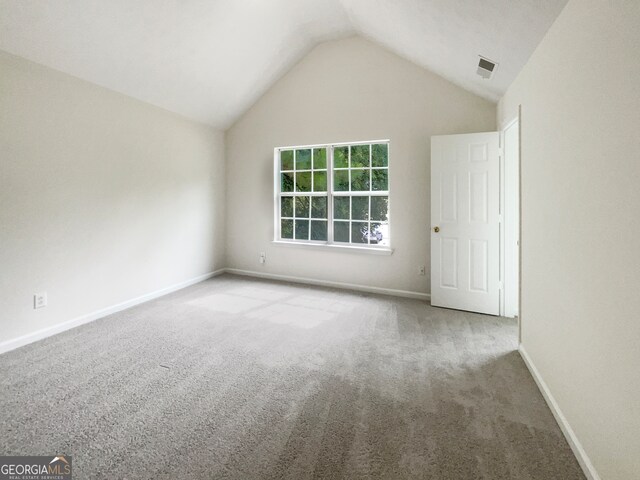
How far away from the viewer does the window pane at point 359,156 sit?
14.2 feet

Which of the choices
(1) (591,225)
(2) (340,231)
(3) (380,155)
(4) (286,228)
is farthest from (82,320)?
(1) (591,225)

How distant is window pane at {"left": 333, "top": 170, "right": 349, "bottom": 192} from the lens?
4.48 m

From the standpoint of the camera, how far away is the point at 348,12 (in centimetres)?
362

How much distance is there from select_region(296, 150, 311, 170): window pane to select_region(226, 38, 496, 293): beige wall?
20 cm

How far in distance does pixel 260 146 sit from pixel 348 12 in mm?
2239

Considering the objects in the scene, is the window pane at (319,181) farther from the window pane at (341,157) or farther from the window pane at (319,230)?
the window pane at (319,230)

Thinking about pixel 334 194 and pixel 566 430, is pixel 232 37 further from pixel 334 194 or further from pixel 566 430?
pixel 566 430

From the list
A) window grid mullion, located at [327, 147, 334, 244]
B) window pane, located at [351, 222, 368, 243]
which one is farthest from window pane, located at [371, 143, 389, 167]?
window pane, located at [351, 222, 368, 243]

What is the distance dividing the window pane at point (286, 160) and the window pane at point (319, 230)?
1016 mm

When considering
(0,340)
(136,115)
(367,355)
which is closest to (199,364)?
(367,355)

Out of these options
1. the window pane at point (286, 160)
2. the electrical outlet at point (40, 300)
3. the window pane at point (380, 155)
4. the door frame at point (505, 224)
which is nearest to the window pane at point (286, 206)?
the window pane at point (286, 160)

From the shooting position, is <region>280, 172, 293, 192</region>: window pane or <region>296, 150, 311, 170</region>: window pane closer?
<region>296, 150, 311, 170</region>: window pane

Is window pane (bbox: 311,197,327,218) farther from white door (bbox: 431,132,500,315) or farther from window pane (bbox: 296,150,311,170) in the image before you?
white door (bbox: 431,132,500,315)

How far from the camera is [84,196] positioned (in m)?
3.11
